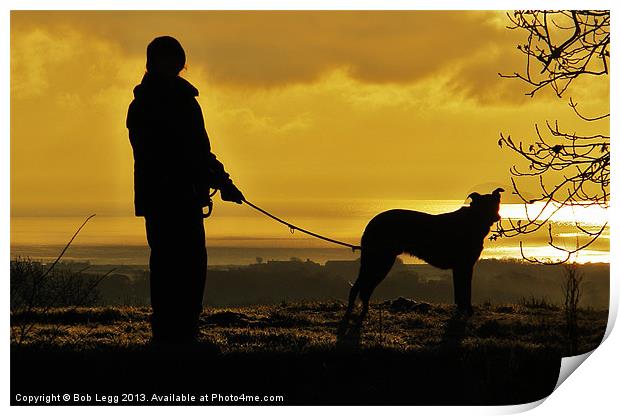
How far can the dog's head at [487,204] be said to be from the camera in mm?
9320

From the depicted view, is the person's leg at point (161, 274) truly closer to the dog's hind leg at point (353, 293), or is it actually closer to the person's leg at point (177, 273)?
the person's leg at point (177, 273)

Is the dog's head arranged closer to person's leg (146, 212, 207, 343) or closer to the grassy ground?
the grassy ground

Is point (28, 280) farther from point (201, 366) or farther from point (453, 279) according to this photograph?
point (453, 279)

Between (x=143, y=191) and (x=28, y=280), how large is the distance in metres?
1.63

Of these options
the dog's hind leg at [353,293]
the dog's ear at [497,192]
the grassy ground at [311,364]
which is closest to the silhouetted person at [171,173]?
the grassy ground at [311,364]

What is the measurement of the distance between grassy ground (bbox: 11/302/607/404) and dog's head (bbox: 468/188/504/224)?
133cm

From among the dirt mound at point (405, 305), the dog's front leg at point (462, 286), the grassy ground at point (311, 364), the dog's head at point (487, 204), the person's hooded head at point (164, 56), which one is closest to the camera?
the person's hooded head at point (164, 56)

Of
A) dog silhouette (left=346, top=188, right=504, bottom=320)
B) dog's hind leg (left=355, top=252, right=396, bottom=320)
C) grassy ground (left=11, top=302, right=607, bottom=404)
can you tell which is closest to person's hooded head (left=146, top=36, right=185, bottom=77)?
grassy ground (left=11, top=302, right=607, bottom=404)

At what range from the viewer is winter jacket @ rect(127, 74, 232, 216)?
7688 millimetres

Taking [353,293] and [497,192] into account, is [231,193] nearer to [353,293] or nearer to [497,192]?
[353,293]

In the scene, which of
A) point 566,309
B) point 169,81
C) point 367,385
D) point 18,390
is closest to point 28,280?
point 18,390

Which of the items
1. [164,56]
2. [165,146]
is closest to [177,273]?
[165,146]

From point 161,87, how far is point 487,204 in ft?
11.3

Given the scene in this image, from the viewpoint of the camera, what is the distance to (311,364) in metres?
7.90
